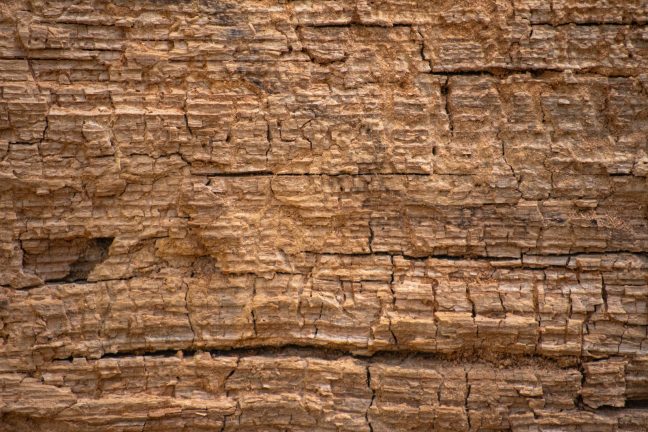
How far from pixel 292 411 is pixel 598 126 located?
5.72 feet

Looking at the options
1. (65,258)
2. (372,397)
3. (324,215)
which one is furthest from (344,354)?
(65,258)

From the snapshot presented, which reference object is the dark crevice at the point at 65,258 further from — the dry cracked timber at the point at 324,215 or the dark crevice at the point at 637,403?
the dark crevice at the point at 637,403

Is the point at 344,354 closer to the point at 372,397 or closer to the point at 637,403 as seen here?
the point at 372,397

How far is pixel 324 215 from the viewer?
2.64 metres

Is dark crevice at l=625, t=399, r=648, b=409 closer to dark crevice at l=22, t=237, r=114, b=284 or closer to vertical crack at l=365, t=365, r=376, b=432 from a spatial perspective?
vertical crack at l=365, t=365, r=376, b=432

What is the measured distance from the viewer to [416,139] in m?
2.61

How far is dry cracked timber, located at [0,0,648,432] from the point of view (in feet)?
8.42

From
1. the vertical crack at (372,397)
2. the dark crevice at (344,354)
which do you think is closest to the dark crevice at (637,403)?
the dark crevice at (344,354)

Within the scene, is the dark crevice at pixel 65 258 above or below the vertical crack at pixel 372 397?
above

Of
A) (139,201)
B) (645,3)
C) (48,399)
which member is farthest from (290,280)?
(645,3)

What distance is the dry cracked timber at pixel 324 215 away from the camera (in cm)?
257

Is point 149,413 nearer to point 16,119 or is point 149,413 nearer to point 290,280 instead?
point 290,280

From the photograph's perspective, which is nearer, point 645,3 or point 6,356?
point 645,3

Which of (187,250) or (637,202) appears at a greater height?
(637,202)
